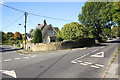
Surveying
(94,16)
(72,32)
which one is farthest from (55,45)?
(94,16)

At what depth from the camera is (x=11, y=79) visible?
316 inches

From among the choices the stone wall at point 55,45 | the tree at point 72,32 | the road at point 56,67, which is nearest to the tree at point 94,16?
the tree at point 72,32

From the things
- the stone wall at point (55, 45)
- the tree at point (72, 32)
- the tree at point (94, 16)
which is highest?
the tree at point (94, 16)

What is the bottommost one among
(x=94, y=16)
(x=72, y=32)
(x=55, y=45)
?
(x=55, y=45)

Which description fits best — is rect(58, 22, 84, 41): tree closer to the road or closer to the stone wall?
the stone wall

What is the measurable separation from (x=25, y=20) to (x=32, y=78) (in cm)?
2437

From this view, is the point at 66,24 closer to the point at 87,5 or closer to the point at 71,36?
the point at 71,36

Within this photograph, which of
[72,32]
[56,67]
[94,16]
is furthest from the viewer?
[94,16]

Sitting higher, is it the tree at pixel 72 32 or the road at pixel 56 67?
the tree at pixel 72 32

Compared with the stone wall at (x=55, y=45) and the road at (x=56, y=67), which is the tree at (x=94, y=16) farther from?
the road at (x=56, y=67)

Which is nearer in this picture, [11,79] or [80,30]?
[11,79]

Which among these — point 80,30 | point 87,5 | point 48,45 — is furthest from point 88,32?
point 48,45

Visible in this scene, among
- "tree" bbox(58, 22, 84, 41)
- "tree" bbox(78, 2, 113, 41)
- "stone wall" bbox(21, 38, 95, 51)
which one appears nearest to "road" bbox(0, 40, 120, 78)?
"stone wall" bbox(21, 38, 95, 51)

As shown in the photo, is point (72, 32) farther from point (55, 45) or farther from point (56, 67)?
point (56, 67)
